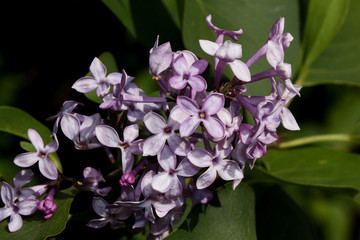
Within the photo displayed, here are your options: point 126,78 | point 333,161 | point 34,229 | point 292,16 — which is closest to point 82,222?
point 34,229

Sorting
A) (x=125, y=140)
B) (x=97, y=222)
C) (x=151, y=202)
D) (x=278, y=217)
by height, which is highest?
(x=125, y=140)

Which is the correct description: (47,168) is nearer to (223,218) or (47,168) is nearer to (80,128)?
(80,128)

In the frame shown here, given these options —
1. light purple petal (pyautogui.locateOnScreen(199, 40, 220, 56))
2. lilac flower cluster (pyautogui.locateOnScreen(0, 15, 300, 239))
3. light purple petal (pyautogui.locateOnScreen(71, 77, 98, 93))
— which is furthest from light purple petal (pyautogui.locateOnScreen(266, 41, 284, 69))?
light purple petal (pyautogui.locateOnScreen(71, 77, 98, 93))

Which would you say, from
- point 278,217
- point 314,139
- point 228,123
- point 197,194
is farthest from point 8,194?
point 314,139

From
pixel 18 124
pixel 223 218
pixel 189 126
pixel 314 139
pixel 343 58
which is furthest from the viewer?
pixel 343 58

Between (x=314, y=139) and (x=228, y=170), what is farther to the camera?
(x=314, y=139)

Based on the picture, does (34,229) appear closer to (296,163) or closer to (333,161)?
(296,163)
